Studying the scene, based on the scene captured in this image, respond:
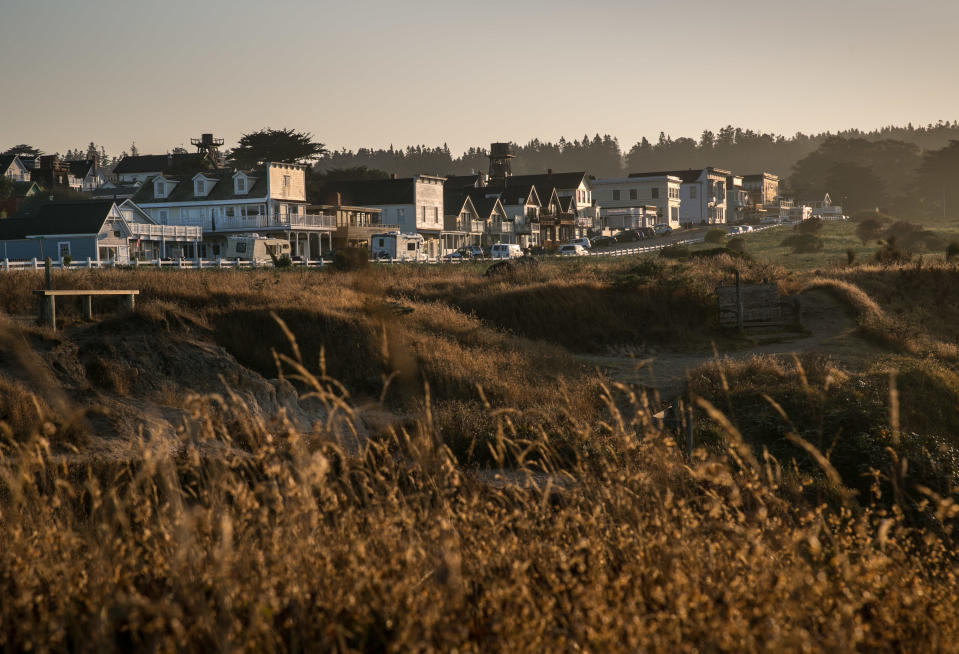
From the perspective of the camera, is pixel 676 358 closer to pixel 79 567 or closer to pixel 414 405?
pixel 414 405

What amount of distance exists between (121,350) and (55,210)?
48.2 meters

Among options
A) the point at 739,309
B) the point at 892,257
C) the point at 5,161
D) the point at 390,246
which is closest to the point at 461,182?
the point at 390,246

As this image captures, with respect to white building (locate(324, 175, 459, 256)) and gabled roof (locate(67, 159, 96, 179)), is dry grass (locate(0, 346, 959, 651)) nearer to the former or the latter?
white building (locate(324, 175, 459, 256))

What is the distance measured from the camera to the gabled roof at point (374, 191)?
80.8 m

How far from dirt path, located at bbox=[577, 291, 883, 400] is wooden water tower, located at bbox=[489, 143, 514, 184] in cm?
7411

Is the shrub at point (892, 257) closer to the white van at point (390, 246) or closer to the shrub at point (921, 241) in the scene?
the shrub at point (921, 241)

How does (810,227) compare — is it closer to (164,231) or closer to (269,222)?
(269,222)

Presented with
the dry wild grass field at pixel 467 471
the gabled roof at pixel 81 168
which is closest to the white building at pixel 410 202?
the dry wild grass field at pixel 467 471

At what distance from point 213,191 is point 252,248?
1327 cm

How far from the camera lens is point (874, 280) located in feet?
117

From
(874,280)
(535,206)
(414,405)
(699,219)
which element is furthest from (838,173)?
(414,405)

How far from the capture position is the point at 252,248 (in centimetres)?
6103

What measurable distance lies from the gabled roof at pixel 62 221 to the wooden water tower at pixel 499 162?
5266 cm

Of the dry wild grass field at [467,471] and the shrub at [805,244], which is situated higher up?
the shrub at [805,244]
